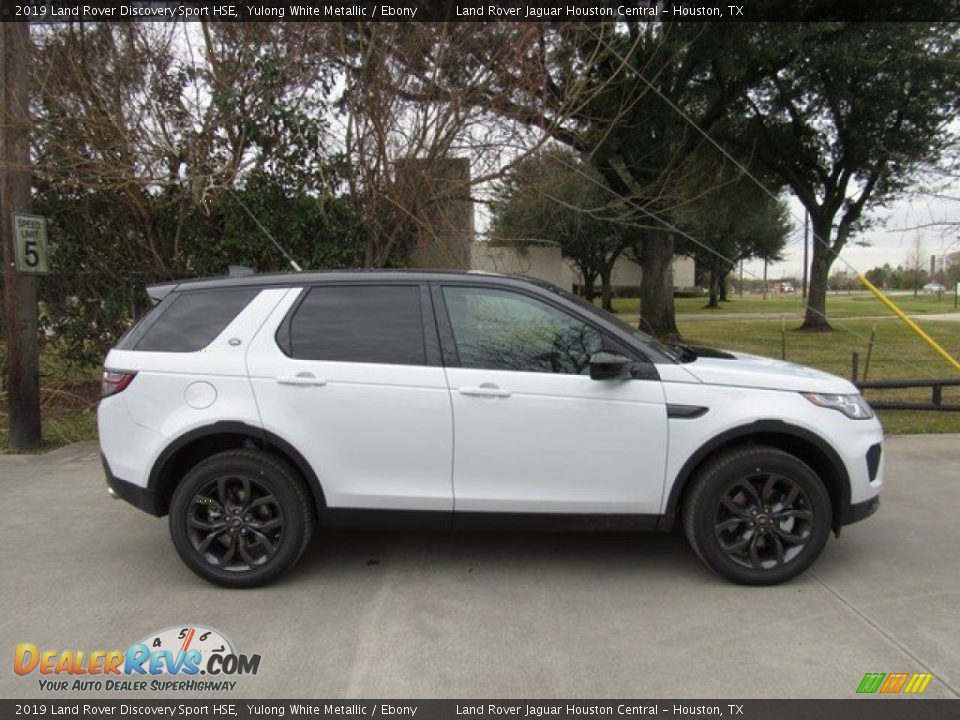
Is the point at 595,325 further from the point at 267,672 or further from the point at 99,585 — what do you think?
the point at 99,585

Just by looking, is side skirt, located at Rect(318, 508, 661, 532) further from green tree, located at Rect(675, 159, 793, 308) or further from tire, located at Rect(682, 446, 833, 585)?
green tree, located at Rect(675, 159, 793, 308)

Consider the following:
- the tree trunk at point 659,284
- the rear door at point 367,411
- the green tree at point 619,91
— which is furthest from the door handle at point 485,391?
the tree trunk at point 659,284

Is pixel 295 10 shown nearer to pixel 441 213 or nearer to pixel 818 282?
pixel 441 213

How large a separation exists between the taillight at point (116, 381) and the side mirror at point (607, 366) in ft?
8.44

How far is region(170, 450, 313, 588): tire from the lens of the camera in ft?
12.1

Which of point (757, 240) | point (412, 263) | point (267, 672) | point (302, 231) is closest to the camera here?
point (267, 672)

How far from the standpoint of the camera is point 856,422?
147 inches

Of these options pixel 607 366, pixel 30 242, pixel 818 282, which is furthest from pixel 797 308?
pixel 607 366

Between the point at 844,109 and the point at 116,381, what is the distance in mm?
20723

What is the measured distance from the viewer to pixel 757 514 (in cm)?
367

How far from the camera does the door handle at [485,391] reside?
11.9 feet
